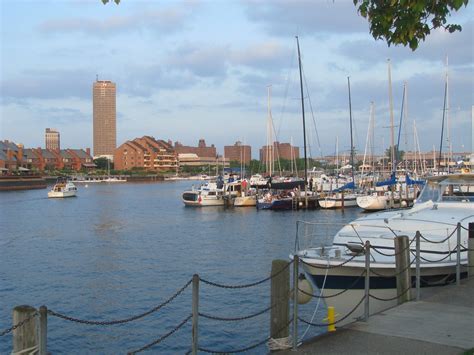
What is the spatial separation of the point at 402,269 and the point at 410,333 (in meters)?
2.92

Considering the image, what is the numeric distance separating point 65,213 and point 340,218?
3315 centimetres

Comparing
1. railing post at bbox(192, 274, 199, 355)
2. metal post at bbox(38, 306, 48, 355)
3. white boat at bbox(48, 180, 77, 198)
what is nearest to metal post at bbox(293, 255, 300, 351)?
railing post at bbox(192, 274, 199, 355)

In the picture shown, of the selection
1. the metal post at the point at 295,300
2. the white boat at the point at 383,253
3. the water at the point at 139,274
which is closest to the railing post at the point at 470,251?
the white boat at the point at 383,253

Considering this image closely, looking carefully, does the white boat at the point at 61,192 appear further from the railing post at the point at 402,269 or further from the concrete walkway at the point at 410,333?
the concrete walkway at the point at 410,333

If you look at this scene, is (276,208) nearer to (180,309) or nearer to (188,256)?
(188,256)

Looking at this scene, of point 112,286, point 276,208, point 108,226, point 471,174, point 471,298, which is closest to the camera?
point 471,298

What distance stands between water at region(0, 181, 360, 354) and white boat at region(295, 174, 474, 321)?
3405 millimetres

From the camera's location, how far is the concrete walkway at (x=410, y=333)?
891 centimetres

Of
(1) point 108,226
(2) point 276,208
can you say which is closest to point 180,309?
(1) point 108,226

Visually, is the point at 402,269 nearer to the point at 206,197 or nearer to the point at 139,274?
the point at 139,274

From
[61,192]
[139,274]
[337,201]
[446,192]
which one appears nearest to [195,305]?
[446,192]

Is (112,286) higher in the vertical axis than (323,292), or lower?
lower

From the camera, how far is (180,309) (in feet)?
66.5

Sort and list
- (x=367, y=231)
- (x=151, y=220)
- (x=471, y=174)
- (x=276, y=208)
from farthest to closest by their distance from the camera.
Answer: (x=276, y=208) → (x=151, y=220) → (x=471, y=174) → (x=367, y=231)
